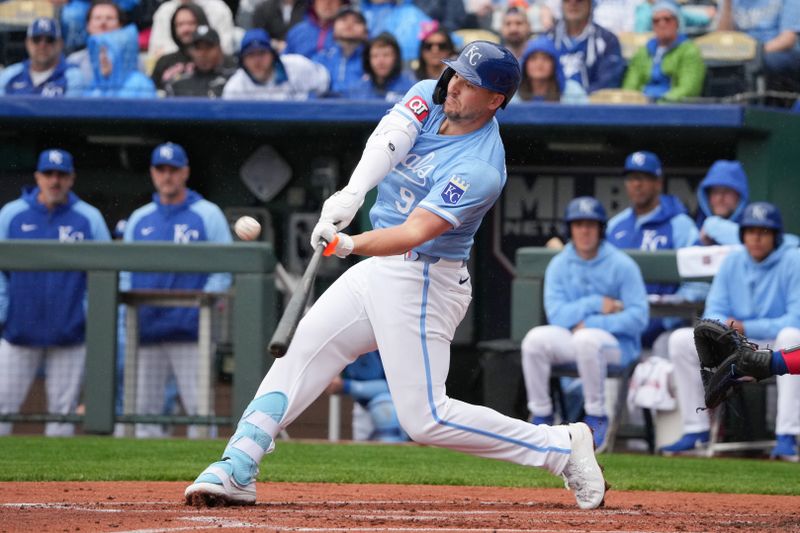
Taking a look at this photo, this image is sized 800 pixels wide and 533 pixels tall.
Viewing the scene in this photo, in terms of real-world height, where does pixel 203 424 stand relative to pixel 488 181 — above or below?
below

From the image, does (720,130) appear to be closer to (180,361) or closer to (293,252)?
(293,252)

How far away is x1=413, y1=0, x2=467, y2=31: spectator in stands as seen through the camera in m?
11.1

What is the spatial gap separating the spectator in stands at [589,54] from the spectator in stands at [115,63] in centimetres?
301

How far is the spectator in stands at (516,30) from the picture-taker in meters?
10.0

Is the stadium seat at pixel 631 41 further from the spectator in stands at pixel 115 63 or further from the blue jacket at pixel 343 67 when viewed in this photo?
the spectator in stands at pixel 115 63

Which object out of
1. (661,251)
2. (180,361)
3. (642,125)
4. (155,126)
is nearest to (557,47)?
(642,125)

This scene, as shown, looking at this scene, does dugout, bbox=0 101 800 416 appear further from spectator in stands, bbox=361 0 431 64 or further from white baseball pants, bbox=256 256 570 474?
white baseball pants, bbox=256 256 570 474

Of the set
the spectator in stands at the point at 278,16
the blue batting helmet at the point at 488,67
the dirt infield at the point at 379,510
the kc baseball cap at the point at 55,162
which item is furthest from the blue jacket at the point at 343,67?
the blue batting helmet at the point at 488,67

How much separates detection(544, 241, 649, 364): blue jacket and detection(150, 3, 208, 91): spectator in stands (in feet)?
11.5

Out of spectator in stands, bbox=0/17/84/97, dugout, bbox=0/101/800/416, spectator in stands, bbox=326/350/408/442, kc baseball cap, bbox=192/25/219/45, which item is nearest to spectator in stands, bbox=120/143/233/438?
spectator in stands, bbox=326/350/408/442

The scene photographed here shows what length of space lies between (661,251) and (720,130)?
1498 millimetres

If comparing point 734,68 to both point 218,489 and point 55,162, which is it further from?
point 218,489

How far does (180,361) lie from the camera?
8.40 metres

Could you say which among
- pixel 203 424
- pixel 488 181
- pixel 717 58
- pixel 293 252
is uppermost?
pixel 717 58
